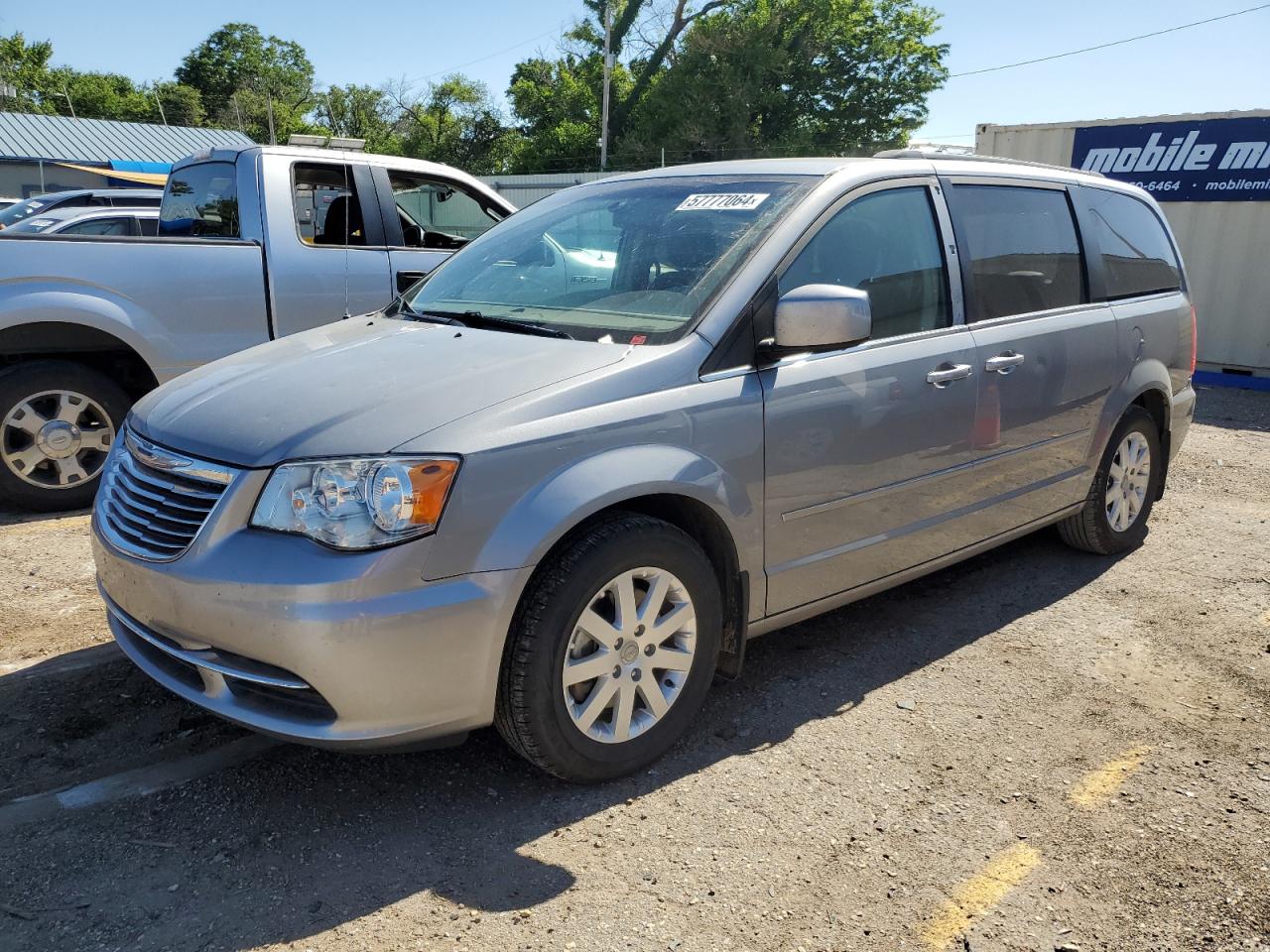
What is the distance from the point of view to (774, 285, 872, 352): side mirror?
10.3 ft

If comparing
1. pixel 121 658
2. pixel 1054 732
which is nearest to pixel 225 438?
pixel 121 658

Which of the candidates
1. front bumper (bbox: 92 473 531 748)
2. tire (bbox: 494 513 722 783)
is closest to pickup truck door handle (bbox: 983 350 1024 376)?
tire (bbox: 494 513 722 783)

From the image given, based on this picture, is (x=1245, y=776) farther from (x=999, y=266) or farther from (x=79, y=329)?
(x=79, y=329)

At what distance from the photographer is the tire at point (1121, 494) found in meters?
4.94

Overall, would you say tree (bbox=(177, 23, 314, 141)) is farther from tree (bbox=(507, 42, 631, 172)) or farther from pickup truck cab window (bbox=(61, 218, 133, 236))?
pickup truck cab window (bbox=(61, 218, 133, 236))

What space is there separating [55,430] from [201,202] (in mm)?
1832

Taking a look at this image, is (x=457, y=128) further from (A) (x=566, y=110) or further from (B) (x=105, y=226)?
(B) (x=105, y=226)


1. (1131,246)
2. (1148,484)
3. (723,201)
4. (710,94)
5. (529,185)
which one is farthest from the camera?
(710,94)

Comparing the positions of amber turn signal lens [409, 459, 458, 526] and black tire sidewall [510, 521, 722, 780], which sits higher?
amber turn signal lens [409, 459, 458, 526]

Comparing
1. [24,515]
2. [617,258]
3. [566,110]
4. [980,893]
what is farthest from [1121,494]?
[566,110]

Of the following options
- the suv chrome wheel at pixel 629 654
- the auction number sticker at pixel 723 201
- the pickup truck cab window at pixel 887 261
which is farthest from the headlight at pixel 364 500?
the auction number sticker at pixel 723 201

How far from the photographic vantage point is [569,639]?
2.79 m

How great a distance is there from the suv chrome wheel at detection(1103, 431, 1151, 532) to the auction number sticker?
8.15ft

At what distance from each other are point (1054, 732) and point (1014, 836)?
0.73 metres
